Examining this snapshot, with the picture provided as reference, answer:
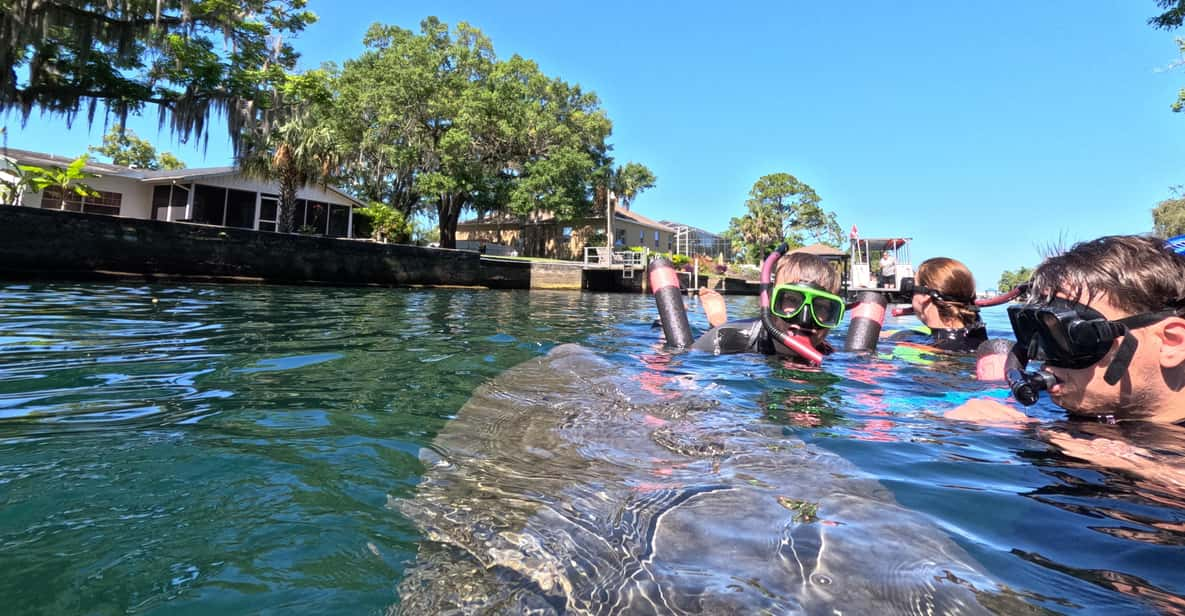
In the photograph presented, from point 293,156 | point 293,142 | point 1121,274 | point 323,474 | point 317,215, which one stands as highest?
point 293,142

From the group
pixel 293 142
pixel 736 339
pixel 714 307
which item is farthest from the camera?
pixel 293 142

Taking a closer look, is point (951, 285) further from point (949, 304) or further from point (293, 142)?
point (293, 142)

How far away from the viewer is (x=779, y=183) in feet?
178

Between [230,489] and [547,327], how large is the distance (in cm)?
628

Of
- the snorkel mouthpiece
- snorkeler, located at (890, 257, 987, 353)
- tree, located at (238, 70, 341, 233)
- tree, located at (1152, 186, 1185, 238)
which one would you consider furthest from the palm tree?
tree, located at (1152, 186, 1185, 238)

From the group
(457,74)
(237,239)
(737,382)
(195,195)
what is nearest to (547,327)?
(737,382)

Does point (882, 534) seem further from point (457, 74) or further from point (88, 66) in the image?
point (457, 74)

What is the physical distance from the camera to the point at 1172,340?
1831mm

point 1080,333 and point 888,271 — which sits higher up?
point 888,271

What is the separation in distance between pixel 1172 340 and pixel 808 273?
86.2 inches

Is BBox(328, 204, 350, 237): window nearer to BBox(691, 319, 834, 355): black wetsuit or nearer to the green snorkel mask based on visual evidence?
BBox(691, 319, 834, 355): black wetsuit

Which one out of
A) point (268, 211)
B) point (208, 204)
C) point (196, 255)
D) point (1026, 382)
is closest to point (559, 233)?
point (268, 211)

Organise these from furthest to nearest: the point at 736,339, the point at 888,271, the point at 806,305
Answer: the point at 888,271 → the point at 736,339 → the point at 806,305

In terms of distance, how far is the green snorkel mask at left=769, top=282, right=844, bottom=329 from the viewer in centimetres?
384
